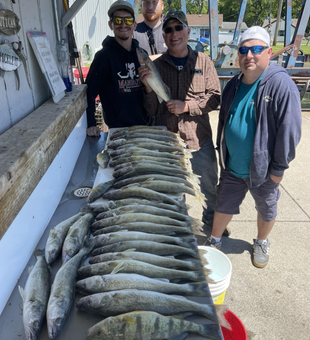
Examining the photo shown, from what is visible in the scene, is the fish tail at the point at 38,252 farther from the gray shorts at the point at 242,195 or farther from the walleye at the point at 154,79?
the gray shorts at the point at 242,195

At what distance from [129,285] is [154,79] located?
2422 mm

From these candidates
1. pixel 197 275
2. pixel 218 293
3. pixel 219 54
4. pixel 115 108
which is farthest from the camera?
pixel 219 54

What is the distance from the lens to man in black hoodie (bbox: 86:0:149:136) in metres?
3.67

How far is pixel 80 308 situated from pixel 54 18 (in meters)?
3.71

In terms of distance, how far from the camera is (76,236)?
195 centimetres

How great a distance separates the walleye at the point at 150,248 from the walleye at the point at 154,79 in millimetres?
2036

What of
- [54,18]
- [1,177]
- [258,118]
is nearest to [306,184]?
[258,118]

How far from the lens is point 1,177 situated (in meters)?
1.57

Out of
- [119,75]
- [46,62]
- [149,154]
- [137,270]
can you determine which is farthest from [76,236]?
[119,75]

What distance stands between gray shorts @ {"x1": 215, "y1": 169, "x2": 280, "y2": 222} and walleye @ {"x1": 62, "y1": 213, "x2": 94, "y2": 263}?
196cm

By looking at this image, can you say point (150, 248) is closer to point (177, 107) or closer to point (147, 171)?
point (147, 171)

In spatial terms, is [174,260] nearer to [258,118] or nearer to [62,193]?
[62,193]

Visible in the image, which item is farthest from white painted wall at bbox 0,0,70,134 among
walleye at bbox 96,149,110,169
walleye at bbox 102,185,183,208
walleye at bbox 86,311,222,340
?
walleye at bbox 86,311,222,340

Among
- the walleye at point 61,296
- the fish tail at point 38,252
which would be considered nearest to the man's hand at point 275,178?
the walleye at point 61,296
